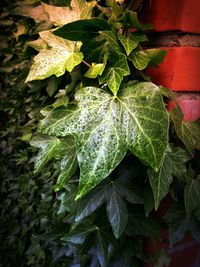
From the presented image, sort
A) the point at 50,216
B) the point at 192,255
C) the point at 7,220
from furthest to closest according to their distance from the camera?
the point at 7,220 → the point at 50,216 → the point at 192,255

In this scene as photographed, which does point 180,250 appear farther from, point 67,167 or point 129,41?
point 129,41

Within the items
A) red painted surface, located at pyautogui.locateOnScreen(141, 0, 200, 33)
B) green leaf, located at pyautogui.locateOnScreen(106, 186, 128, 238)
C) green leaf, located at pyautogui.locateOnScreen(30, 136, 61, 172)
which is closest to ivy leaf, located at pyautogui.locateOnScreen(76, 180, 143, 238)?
green leaf, located at pyautogui.locateOnScreen(106, 186, 128, 238)

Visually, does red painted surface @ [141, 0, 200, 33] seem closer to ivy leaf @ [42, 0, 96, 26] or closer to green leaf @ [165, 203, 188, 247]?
ivy leaf @ [42, 0, 96, 26]

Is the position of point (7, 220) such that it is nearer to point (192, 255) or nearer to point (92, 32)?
point (192, 255)

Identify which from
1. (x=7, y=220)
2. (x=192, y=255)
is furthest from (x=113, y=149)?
(x=7, y=220)

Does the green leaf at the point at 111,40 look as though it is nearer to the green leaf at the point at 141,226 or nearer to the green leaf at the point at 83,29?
the green leaf at the point at 83,29

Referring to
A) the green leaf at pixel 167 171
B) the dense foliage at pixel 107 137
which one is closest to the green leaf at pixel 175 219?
the dense foliage at pixel 107 137
